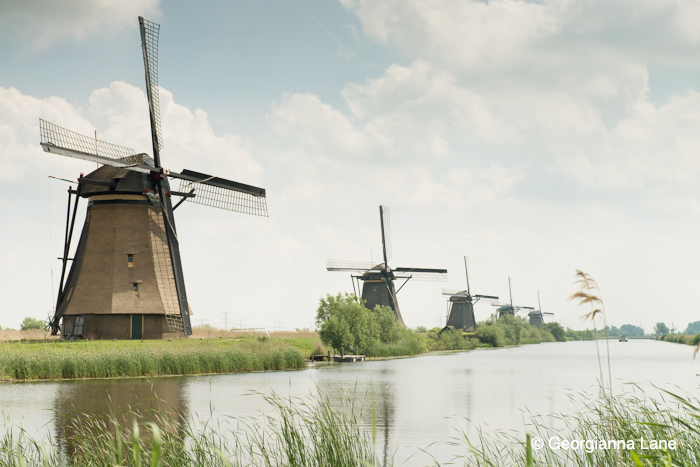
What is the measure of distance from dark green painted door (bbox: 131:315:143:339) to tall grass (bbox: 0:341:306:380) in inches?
81.6

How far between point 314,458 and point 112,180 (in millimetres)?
22269

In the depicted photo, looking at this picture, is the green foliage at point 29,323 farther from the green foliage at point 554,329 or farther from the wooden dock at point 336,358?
the green foliage at point 554,329

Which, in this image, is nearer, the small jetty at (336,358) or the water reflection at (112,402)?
the water reflection at (112,402)

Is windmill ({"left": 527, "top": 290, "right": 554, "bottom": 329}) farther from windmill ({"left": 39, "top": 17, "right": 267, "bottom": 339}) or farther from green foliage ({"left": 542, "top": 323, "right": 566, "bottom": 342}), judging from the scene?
A: windmill ({"left": 39, "top": 17, "right": 267, "bottom": 339})

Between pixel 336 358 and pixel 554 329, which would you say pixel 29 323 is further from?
pixel 554 329

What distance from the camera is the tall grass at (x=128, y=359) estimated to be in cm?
1859

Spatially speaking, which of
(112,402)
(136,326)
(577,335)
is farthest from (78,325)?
(577,335)

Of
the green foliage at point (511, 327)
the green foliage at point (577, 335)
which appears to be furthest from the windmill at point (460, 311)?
the green foliage at point (577, 335)

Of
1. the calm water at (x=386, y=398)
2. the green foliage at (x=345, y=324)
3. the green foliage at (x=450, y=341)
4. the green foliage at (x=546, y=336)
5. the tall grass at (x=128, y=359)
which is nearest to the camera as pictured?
the calm water at (x=386, y=398)

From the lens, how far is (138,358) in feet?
66.0

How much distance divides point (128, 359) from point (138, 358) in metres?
0.42

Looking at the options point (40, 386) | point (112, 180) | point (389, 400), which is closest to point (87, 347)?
point (40, 386)

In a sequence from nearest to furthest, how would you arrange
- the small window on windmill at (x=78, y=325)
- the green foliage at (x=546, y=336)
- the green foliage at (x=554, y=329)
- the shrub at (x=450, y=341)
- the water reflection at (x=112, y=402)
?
the water reflection at (x=112, y=402) < the small window on windmill at (x=78, y=325) < the shrub at (x=450, y=341) < the green foliage at (x=546, y=336) < the green foliage at (x=554, y=329)

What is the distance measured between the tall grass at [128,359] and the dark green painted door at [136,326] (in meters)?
2.07
